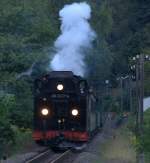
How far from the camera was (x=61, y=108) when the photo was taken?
3381 centimetres

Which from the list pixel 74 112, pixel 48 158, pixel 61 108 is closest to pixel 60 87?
pixel 61 108

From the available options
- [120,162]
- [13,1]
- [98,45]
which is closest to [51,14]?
[98,45]

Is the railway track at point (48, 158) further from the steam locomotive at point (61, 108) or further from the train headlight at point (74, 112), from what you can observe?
the train headlight at point (74, 112)

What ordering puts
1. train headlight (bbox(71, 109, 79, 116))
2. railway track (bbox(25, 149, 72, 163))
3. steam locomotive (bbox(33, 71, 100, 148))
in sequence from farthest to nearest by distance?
train headlight (bbox(71, 109, 79, 116))
steam locomotive (bbox(33, 71, 100, 148))
railway track (bbox(25, 149, 72, 163))

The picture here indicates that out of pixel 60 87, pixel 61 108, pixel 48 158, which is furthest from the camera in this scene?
pixel 61 108

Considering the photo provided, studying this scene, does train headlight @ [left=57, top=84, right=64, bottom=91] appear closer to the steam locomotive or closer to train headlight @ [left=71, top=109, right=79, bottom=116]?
the steam locomotive

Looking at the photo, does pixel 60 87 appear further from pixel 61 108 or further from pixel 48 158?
pixel 48 158

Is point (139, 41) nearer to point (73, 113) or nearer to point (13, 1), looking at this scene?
point (13, 1)

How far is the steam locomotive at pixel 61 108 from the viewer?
33531 millimetres

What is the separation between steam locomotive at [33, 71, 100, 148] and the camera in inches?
1320

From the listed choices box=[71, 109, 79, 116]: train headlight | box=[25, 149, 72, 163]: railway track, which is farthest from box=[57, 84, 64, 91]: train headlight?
box=[25, 149, 72, 163]: railway track

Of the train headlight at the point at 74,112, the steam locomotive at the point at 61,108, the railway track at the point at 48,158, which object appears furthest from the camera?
the train headlight at the point at 74,112

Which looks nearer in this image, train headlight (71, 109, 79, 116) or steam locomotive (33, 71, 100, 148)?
steam locomotive (33, 71, 100, 148)

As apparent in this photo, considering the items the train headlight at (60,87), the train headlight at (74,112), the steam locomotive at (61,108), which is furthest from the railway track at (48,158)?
the train headlight at (60,87)
